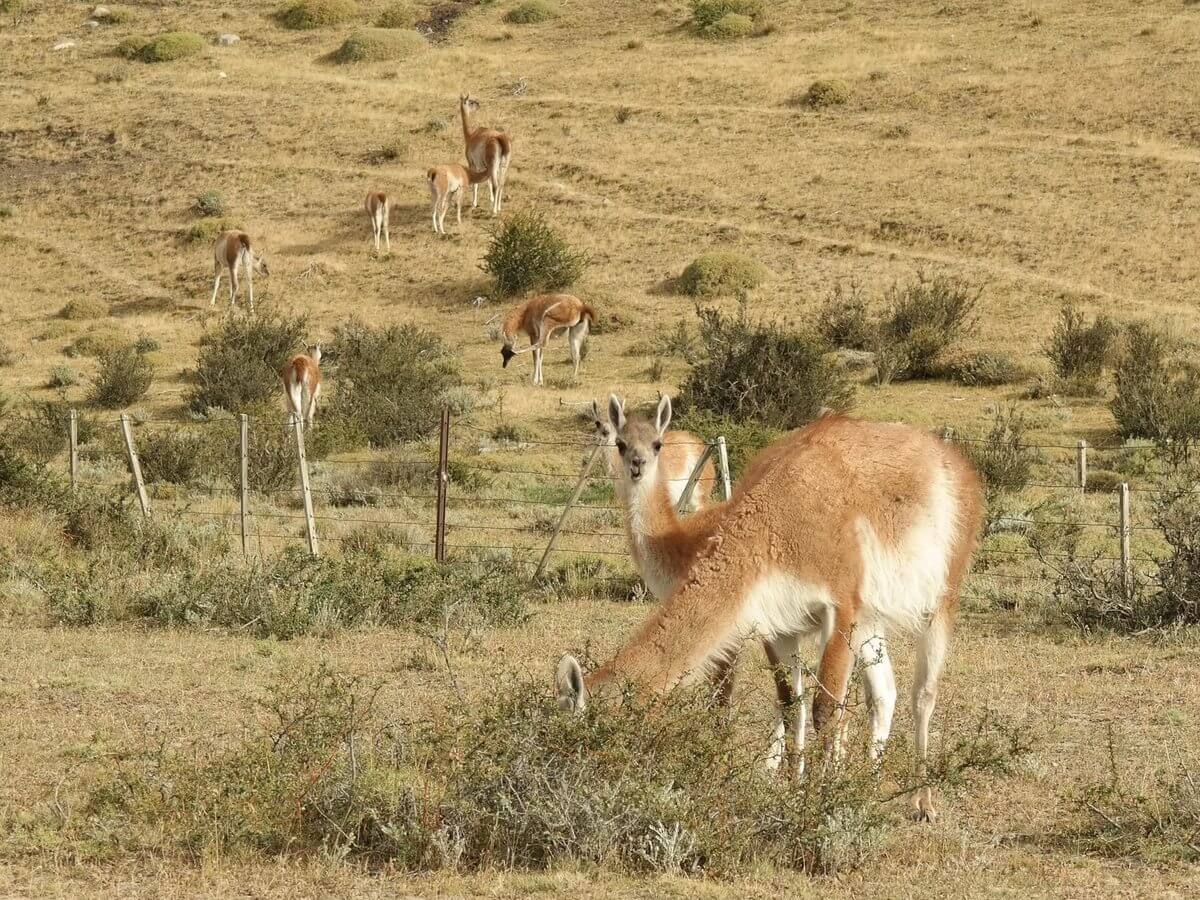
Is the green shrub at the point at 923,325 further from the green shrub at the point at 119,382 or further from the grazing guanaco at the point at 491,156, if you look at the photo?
the green shrub at the point at 119,382

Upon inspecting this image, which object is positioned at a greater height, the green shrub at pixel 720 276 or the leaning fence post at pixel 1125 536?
the leaning fence post at pixel 1125 536

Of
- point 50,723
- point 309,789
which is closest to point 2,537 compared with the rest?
point 50,723

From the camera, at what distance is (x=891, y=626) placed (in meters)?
6.80

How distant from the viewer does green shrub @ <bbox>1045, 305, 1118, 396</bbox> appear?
24797mm

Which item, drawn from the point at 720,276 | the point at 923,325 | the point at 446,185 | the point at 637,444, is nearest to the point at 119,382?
the point at 720,276

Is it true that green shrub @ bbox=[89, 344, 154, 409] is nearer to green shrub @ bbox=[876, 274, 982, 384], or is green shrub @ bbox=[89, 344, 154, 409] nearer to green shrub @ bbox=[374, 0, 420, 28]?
green shrub @ bbox=[876, 274, 982, 384]

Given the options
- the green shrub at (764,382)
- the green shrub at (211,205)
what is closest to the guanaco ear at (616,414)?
the green shrub at (764,382)

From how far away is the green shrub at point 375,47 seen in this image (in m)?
52.9

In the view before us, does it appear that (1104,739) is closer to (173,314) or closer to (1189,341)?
(1189,341)

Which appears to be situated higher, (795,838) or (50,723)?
(795,838)

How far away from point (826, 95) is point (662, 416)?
3909 cm

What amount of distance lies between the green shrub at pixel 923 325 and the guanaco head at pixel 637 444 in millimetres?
19344

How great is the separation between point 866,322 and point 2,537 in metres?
18.9

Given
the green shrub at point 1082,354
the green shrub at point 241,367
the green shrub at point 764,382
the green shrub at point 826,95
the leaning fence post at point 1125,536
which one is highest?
the leaning fence post at point 1125,536
